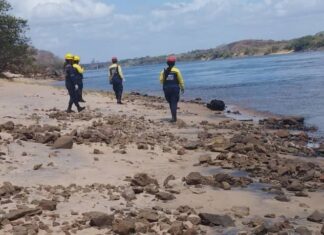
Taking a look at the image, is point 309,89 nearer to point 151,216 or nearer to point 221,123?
point 221,123

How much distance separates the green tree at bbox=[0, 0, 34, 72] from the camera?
3678cm

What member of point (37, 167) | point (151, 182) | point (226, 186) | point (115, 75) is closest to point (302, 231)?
point (226, 186)

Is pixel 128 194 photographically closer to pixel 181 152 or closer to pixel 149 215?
pixel 149 215

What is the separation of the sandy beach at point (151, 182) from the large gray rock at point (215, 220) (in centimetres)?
1

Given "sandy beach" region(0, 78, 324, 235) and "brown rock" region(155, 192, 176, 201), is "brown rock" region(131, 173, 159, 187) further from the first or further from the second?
"brown rock" region(155, 192, 176, 201)

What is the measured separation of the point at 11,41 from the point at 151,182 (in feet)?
99.1

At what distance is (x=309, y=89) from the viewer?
35.1 meters

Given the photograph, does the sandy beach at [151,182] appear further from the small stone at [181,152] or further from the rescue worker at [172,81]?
the rescue worker at [172,81]

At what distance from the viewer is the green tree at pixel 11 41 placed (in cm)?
3678

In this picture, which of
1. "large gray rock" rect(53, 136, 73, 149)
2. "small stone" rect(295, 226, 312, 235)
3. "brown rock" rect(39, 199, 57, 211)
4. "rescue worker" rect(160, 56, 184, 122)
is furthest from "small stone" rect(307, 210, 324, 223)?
"rescue worker" rect(160, 56, 184, 122)

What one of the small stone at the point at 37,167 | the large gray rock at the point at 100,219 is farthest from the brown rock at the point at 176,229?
the small stone at the point at 37,167

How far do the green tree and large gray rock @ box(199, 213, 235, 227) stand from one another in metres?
31.3

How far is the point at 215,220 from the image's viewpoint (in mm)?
7645

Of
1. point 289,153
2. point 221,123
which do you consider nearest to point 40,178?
point 289,153
